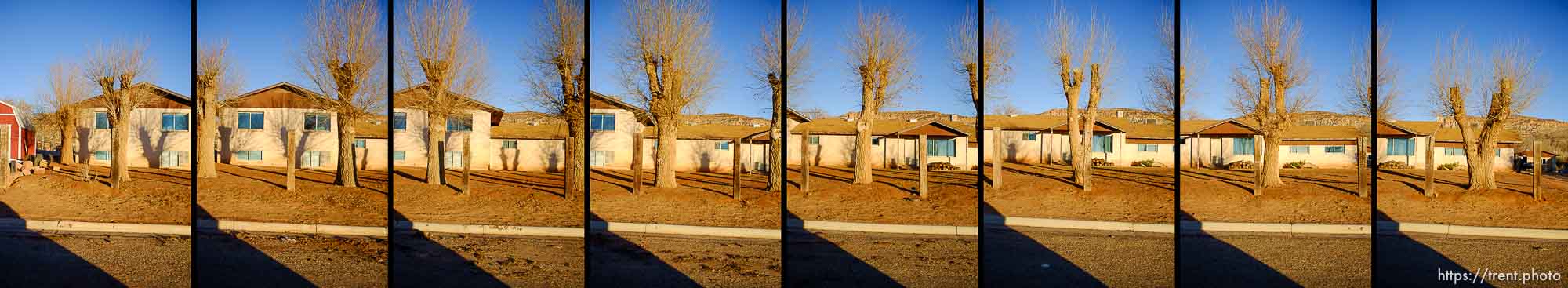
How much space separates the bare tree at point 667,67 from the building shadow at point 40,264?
255 cm

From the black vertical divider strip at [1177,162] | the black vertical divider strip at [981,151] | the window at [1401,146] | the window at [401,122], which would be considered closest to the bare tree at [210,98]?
the window at [401,122]

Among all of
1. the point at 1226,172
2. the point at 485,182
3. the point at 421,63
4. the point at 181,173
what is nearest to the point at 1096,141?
the point at 1226,172

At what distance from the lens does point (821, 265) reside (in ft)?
10.6

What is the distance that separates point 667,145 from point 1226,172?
2326 mm

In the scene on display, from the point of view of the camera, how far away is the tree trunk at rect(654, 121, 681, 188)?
10.5 ft

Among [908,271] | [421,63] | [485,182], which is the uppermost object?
[421,63]

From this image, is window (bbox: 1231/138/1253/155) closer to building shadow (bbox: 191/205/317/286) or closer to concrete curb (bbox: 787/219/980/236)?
concrete curb (bbox: 787/219/980/236)

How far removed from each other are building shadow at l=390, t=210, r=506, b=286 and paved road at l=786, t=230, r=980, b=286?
1.46 m

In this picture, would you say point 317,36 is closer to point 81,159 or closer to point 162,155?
point 162,155

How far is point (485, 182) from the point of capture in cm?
333

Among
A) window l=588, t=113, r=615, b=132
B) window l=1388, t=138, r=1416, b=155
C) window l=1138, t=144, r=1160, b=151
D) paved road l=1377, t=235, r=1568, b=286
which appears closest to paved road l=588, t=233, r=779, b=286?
window l=588, t=113, r=615, b=132

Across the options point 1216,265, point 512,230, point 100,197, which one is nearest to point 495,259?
point 512,230

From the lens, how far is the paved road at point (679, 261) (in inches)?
128

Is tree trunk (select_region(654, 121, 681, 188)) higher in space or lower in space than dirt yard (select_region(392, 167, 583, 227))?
higher
